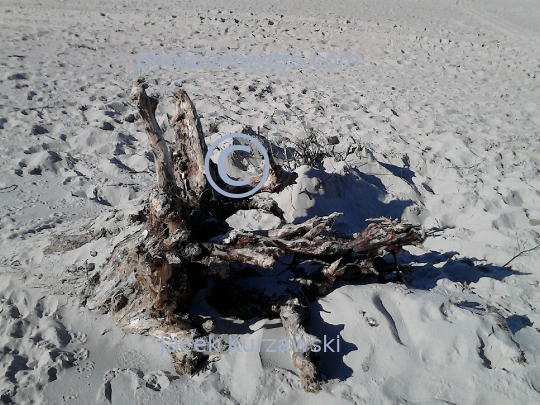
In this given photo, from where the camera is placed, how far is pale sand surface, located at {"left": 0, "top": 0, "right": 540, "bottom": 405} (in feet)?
7.49

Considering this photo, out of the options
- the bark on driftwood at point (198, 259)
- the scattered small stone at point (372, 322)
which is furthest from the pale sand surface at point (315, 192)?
the bark on driftwood at point (198, 259)

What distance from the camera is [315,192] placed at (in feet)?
12.4

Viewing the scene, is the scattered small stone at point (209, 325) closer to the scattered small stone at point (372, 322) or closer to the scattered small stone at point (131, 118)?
the scattered small stone at point (372, 322)

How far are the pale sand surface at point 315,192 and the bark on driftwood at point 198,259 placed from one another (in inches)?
4.8

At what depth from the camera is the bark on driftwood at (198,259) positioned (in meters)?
2.35

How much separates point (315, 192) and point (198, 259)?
159cm

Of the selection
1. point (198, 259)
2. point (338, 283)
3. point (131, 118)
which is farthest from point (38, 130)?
point (338, 283)

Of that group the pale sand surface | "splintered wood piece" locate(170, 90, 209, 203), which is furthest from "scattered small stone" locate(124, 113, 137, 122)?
"splintered wood piece" locate(170, 90, 209, 203)

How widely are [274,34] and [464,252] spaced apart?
745 cm

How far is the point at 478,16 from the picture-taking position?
41.6 ft

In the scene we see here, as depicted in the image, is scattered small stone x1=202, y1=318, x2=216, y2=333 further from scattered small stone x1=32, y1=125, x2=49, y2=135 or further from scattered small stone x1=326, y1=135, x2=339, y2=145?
scattered small stone x1=32, y1=125, x2=49, y2=135

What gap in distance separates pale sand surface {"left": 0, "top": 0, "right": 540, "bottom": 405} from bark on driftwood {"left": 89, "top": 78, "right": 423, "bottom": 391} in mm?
123

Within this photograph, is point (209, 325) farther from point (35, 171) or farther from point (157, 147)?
point (35, 171)

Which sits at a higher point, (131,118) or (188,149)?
(188,149)
